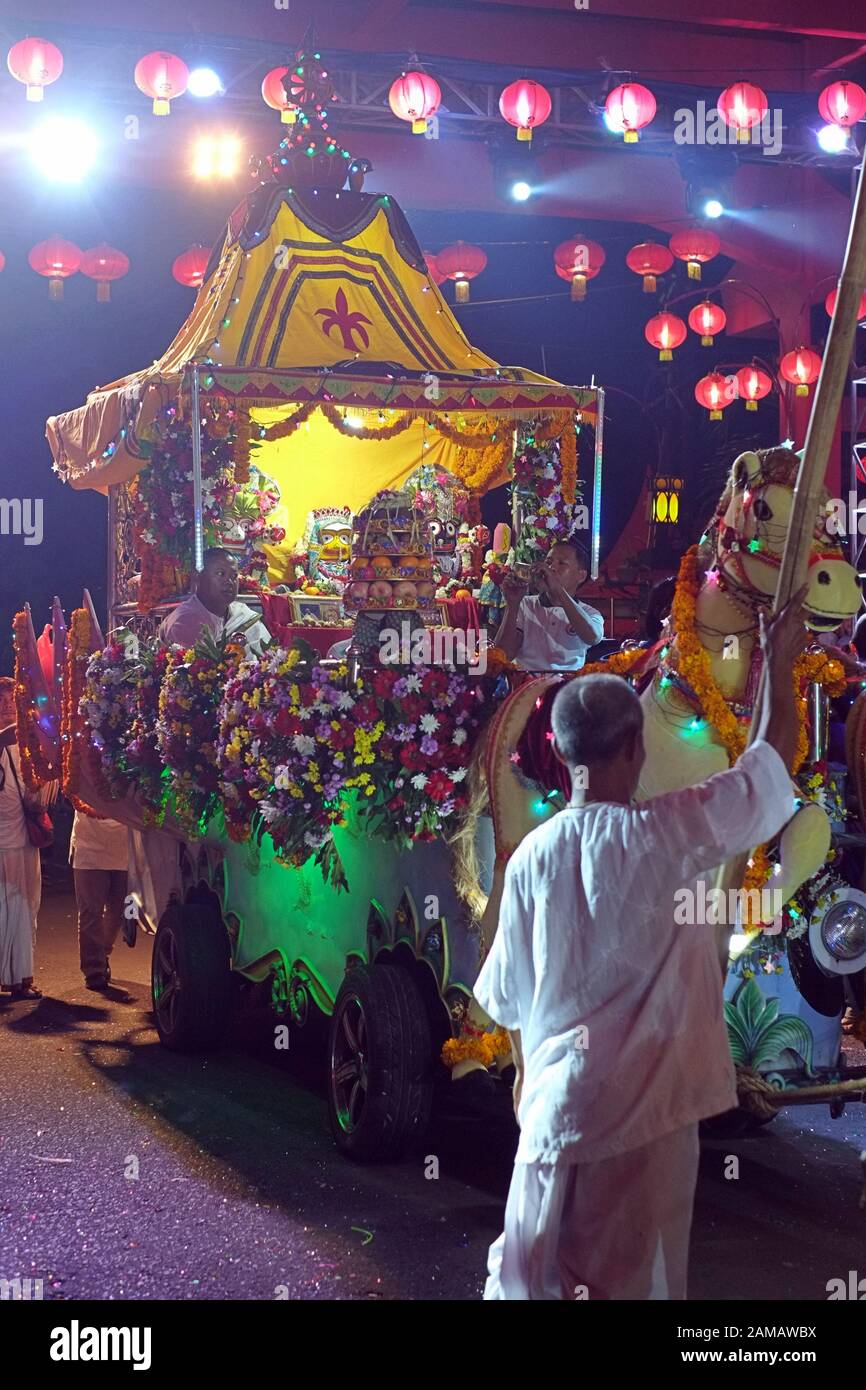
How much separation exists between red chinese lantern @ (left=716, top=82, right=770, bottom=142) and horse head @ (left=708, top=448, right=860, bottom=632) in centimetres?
964

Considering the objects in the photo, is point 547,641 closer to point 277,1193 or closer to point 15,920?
point 277,1193

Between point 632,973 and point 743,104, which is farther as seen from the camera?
point 743,104

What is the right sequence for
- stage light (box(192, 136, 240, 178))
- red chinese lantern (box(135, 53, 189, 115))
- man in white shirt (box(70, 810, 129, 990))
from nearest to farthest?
1. man in white shirt (box(70, 810, 129, 990))
2. red chinese lantern (box(135, 53, 189, 115))
3. stage light (box(192, 136, 240, 178))

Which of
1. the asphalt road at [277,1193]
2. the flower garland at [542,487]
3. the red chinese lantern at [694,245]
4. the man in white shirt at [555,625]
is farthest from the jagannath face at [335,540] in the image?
the red chinese lantern at [694,245]

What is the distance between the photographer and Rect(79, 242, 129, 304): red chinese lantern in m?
14.8

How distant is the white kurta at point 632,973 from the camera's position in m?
2.87

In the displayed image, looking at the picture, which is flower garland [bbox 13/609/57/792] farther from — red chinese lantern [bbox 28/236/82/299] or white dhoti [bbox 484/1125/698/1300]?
red chinese lantern [bbox 28/236/82/299]

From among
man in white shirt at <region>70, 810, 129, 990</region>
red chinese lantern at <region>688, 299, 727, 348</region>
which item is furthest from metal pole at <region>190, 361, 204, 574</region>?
red chinese lantern at <region>688, 299, 727, 348</region>

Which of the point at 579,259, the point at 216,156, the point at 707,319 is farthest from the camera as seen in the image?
the point at 707,319

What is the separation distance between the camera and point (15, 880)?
338 inches

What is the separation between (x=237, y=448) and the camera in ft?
30.8

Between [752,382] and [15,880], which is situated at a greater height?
[752,382]

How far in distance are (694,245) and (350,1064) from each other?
38.0 ft

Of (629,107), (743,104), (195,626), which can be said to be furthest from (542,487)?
(743,104)
